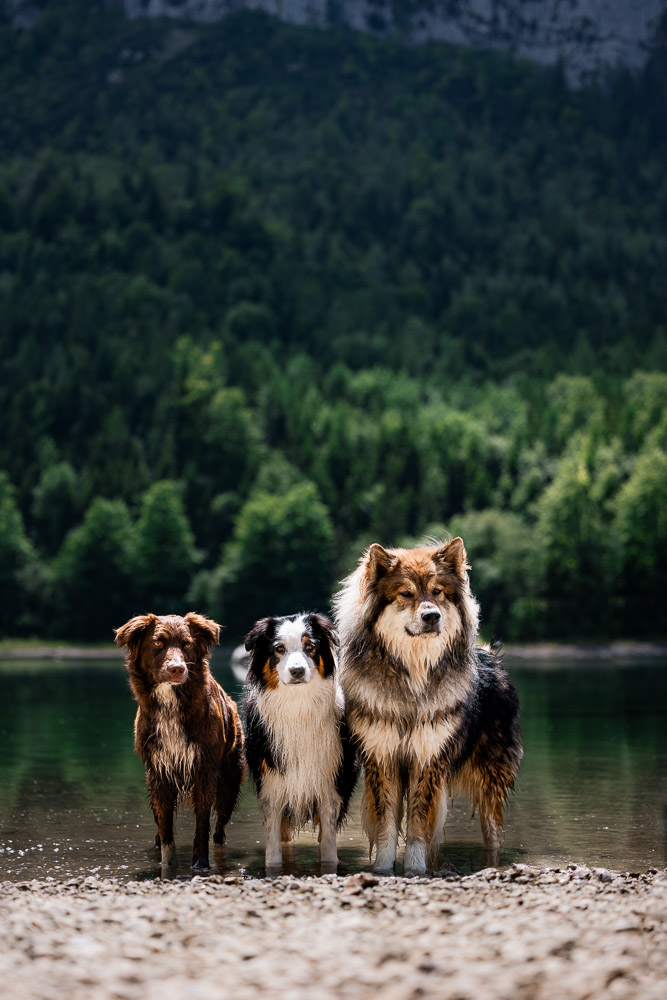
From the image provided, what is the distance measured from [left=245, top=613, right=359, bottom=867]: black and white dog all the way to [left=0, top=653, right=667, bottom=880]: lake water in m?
0.53

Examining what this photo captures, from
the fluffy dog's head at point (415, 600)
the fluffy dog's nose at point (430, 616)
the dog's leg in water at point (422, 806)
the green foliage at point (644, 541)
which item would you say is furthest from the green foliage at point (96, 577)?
the fluffy dog's nose at point (430, 616)

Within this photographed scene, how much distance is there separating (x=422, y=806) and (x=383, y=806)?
37 centimetres

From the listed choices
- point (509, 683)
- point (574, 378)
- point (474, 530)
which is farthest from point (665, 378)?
point (509, 683)

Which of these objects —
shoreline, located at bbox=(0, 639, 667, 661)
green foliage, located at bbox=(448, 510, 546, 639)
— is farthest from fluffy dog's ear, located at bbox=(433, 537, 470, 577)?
green foliage, located at bbox=(448, 510, 546, 639)

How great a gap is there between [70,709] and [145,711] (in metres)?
25.2

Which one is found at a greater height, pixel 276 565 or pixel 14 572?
pixel 276 565

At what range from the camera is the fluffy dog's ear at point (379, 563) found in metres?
11.8

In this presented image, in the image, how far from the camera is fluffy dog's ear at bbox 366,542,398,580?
1176 cm

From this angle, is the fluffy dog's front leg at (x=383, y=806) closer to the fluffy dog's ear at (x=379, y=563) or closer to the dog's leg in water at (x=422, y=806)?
the dog's leg in water at (x=422, y=806)

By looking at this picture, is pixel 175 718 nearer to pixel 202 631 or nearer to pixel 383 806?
pixel 202 631

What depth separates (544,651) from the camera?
91.0 meters

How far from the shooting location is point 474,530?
112938 millimetres

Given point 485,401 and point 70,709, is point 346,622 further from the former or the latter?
point 485,401

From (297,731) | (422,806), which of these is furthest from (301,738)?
(422,806)
